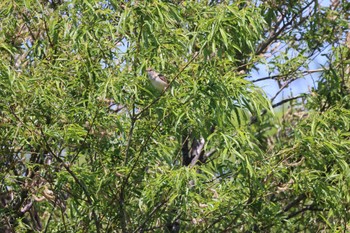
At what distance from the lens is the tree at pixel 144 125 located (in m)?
5.49

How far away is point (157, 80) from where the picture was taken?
5723mm

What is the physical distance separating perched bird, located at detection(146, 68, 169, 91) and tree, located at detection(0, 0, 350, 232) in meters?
0.07

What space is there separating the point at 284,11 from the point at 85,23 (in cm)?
260

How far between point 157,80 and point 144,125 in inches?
14.9

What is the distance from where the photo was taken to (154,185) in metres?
5.70

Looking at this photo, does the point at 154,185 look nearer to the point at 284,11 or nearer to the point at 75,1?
the point at 75,1

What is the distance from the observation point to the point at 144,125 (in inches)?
234

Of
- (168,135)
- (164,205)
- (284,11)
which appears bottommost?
(164,205)

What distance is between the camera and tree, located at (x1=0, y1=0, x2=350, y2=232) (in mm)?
5488

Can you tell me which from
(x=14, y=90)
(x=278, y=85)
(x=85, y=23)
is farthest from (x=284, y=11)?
(x=14, y=90)

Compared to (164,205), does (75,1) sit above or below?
above

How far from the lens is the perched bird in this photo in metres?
5.69

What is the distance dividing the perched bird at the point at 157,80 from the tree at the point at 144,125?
7 centimetres

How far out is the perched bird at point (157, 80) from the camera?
5.69m
